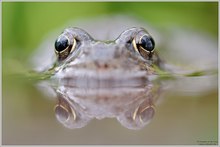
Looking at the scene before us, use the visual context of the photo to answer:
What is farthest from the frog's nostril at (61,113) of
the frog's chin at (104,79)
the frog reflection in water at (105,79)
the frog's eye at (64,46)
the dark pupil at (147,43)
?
the dark pupil at (147,43)

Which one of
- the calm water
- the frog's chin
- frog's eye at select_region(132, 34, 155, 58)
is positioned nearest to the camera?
the calm water

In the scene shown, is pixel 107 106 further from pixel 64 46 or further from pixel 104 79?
pixel 64 46

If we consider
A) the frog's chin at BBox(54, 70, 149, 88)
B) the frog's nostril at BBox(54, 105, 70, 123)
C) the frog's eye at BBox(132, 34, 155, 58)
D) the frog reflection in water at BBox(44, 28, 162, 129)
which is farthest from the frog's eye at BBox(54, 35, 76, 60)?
the frog's nostril at BBox(54, 105, 70, 123)

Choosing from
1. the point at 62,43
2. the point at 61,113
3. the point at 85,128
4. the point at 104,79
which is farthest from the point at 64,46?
the point at 85,128

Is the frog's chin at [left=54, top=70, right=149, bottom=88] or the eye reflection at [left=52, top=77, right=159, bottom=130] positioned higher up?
the frog's chin at [left=54, top=70, right=149, bottom=88]

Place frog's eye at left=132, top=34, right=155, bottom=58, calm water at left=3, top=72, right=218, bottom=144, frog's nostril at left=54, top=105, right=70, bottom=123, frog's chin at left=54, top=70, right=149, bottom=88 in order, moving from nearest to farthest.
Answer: calm water at left=3, top=72, right=218, bottom=144, frog's nostril at left=54, top=105, right=70, bottom=123, frog's chin at left=54, top=70, right=149, bottom=88, frog's eye at left=132, top=34, right=155, bottom=58

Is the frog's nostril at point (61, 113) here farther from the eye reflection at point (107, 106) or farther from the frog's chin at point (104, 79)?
the frog's chin at point (104, 79)

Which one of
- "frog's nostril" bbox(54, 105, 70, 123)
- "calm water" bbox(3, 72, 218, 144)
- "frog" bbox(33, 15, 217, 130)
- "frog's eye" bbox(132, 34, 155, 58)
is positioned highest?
"frog's eye" bbox(132, 34, 155, 58)

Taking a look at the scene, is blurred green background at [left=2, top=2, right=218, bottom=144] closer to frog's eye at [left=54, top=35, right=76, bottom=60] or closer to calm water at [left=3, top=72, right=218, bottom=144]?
calm water at [left=3, top=72, right=218, bottom=144]
